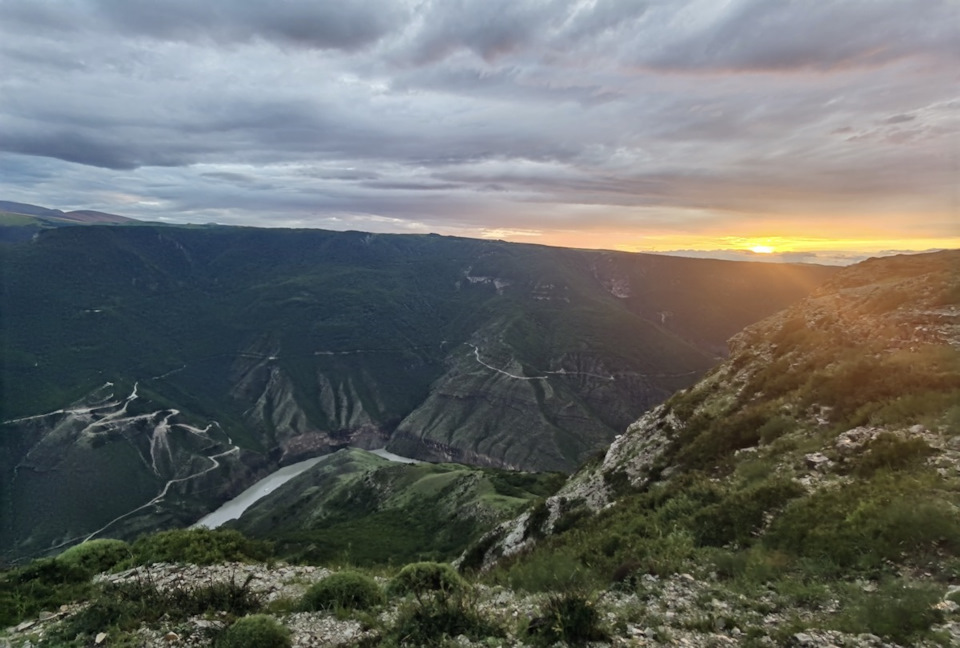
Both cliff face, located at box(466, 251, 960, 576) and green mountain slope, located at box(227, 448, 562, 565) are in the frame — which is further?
green mountain slope, located at box(227, 448, 562, 565)

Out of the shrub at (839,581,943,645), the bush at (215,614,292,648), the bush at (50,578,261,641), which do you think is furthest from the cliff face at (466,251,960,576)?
the bush at (50,578,261,641)

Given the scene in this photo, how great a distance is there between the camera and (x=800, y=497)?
712 inches

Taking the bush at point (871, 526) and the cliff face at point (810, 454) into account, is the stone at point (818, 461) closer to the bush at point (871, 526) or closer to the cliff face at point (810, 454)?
the cliff face at point (810, 454)

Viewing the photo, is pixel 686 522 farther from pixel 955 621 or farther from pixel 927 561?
pixel 955 621

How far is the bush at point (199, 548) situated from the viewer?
20.5 meters

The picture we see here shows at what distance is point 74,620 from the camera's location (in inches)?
580

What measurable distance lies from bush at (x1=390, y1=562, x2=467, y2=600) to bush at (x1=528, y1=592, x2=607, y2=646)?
4543 millimetres

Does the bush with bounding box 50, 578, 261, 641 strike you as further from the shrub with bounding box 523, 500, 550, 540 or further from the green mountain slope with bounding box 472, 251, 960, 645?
the shrub with bounding box 523, 500, 550, 540

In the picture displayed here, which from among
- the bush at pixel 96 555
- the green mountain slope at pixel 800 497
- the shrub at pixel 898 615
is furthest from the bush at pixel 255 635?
the shrub at pixel 898 615

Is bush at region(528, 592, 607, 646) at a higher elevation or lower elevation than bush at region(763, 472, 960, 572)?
lower

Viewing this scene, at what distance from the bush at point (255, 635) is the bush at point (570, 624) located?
21.9ft

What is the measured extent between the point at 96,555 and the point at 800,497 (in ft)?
89.0

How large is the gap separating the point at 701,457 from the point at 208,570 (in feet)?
79.3

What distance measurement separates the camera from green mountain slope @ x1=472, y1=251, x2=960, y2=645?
1287cm
